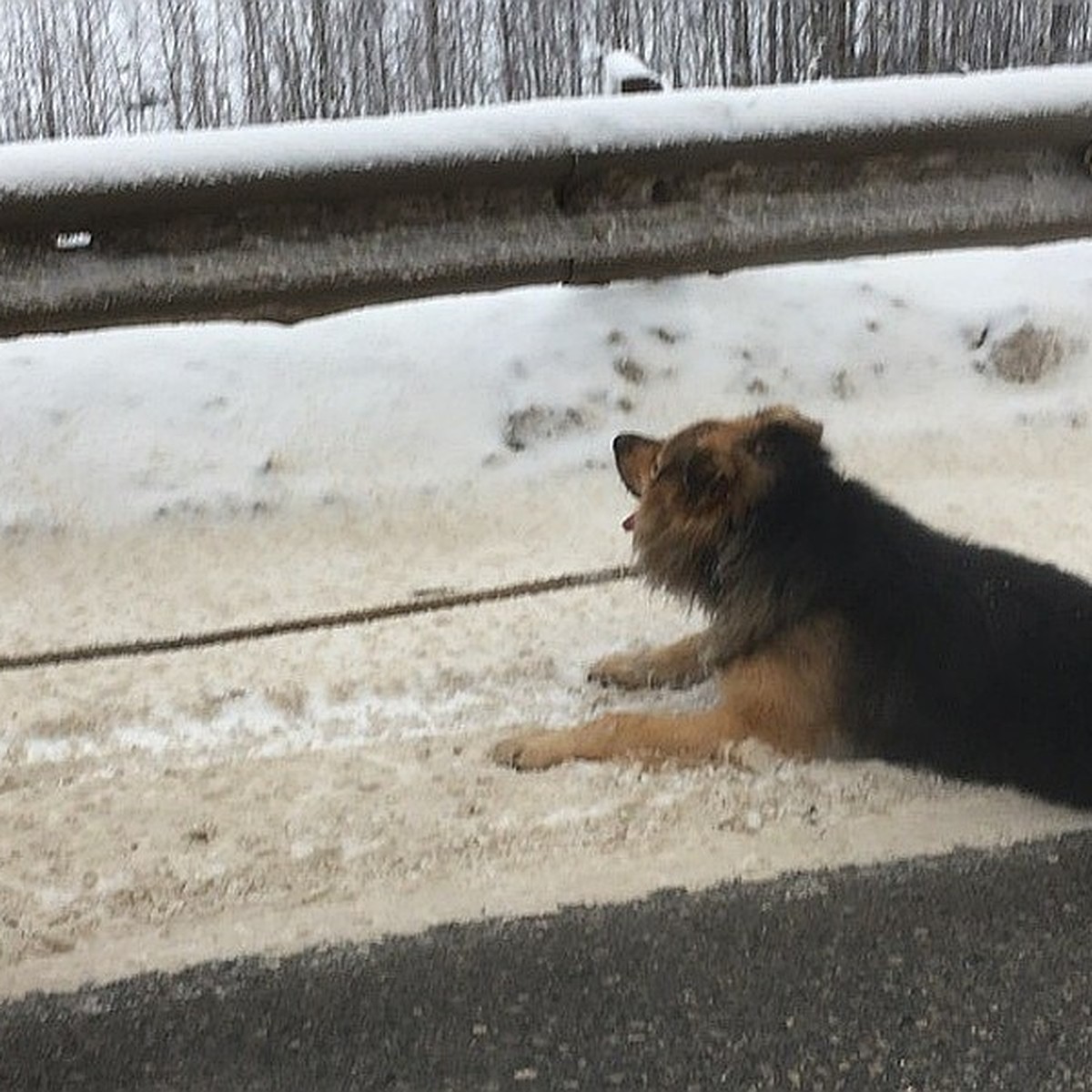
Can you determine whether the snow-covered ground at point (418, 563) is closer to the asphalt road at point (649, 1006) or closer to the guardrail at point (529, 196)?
the asphalt road at point (649, 1006)

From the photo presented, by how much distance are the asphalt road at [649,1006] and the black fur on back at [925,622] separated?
48 cm

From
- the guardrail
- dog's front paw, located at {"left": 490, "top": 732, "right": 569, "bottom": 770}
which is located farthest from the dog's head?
the guardrail

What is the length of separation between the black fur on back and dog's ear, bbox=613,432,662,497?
303 mm

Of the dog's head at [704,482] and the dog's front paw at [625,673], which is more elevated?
the dog's head at [704,482]

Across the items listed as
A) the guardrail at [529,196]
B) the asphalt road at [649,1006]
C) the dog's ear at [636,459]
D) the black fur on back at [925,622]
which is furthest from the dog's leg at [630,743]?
the guardrail at [529,196]

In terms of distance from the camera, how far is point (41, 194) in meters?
4.85

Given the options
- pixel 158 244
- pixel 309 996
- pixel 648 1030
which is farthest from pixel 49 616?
pixel 648 1030

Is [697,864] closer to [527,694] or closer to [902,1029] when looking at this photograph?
[902,1029]

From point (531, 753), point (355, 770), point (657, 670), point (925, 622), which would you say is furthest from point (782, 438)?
point (355, 770)

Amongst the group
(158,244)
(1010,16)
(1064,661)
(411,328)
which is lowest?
(1064,661)

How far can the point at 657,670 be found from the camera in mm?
4215

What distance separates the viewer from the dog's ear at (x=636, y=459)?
4086 millimetres

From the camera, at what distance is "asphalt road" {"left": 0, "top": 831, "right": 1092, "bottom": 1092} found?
2.59 m

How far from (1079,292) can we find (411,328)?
2.78 metres
